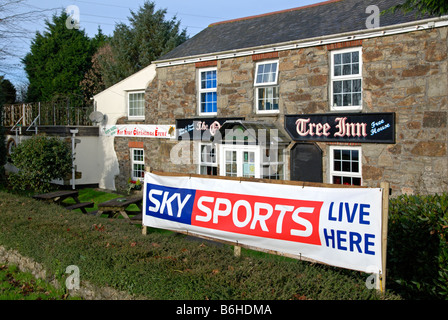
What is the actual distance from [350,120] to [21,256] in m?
8.50

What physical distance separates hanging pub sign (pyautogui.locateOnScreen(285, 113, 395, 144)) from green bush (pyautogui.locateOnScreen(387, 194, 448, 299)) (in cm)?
545

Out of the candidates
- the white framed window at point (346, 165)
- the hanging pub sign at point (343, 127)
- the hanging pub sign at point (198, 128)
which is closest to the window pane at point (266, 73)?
the hanging pub sign at point (343, 127)

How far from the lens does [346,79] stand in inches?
454

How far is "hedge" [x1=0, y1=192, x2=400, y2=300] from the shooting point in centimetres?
429

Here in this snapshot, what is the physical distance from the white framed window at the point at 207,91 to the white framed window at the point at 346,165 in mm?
4756

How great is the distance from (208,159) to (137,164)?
4585 mm

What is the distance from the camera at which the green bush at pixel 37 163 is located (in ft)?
51.3

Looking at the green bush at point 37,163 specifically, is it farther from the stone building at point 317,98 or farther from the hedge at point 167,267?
the hedge at point 167,267

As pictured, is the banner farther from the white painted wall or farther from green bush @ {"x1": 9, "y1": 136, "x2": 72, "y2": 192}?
the white painted wall

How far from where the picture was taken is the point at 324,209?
493cm

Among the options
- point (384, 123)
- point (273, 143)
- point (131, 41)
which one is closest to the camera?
point (384, 123)

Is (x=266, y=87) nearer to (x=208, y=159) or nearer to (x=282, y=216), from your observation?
(x=208, y=159)
